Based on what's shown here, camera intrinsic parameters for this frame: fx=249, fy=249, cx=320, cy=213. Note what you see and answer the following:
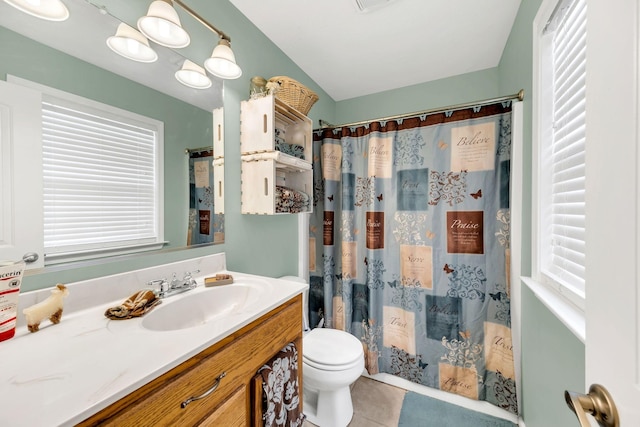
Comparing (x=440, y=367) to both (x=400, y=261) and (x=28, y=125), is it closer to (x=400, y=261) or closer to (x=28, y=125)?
(x=400, y=261)

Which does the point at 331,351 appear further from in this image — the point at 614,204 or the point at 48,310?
the point at 614,204

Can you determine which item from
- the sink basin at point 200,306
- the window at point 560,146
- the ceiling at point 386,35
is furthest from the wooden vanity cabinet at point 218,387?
the ceiling at point 386,35

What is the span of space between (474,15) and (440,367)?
2.18m

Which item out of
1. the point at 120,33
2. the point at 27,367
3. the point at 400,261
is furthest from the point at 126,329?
the point at 400,261

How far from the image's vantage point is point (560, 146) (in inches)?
39.3

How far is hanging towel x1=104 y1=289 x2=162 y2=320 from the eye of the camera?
2.63 feet

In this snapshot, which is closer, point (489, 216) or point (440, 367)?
point (489, 216)

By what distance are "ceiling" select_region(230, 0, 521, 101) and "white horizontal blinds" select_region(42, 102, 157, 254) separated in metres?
1.05

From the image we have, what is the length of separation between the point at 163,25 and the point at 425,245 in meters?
1.79

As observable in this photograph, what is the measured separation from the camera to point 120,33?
0.96 m

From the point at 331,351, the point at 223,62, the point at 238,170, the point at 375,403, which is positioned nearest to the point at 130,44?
the point at 223,62

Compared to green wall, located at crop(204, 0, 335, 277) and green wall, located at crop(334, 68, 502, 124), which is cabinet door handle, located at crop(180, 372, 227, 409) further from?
green wall, located at crop(334, 68, 502, 124)

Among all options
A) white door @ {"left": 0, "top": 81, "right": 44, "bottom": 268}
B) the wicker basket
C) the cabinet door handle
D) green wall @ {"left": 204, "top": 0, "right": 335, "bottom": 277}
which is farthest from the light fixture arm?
the cabinet door handle

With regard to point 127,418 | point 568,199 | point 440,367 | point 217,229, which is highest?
point 568,199
